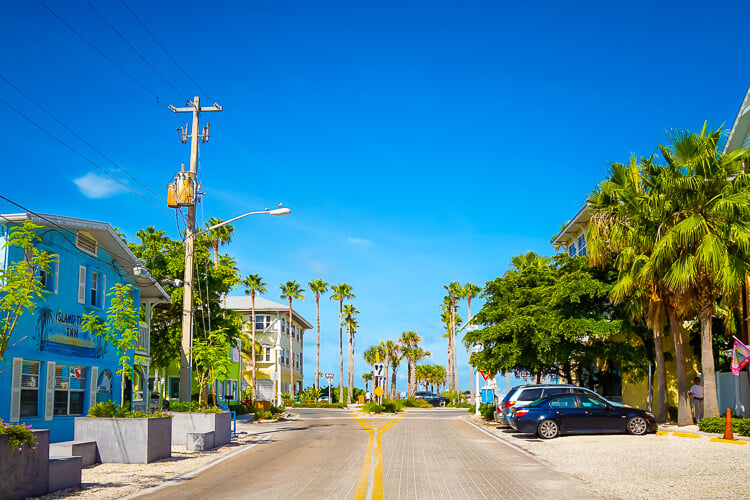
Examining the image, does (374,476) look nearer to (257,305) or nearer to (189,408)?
(189,408)

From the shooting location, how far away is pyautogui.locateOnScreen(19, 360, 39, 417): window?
19984mm

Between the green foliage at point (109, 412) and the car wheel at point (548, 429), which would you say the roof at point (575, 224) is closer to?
the car wheel at point (548, 429)

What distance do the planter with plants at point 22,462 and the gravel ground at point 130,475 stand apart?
12.3 inches

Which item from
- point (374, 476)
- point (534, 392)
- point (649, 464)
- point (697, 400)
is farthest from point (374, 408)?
point (374, 476)

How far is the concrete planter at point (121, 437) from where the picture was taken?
611 inches

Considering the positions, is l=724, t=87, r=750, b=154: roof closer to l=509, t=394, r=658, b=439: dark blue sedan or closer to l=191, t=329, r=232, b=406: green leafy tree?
l=509, t=394, r=658, b=439: dark blue sedan

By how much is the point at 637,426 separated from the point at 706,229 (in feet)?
20.9

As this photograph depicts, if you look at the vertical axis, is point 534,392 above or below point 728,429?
above

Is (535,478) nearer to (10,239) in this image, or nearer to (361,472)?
(361,472)

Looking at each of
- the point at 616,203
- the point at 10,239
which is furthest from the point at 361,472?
the point at 616,203

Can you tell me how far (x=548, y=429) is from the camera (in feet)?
71.1

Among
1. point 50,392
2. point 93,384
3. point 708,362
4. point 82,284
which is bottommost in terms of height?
point 50,392

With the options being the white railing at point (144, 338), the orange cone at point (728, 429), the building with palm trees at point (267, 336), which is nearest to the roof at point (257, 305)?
the building with palm trees at point (267, 336)

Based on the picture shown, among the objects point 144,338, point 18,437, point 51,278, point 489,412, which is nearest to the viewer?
point 18,437
